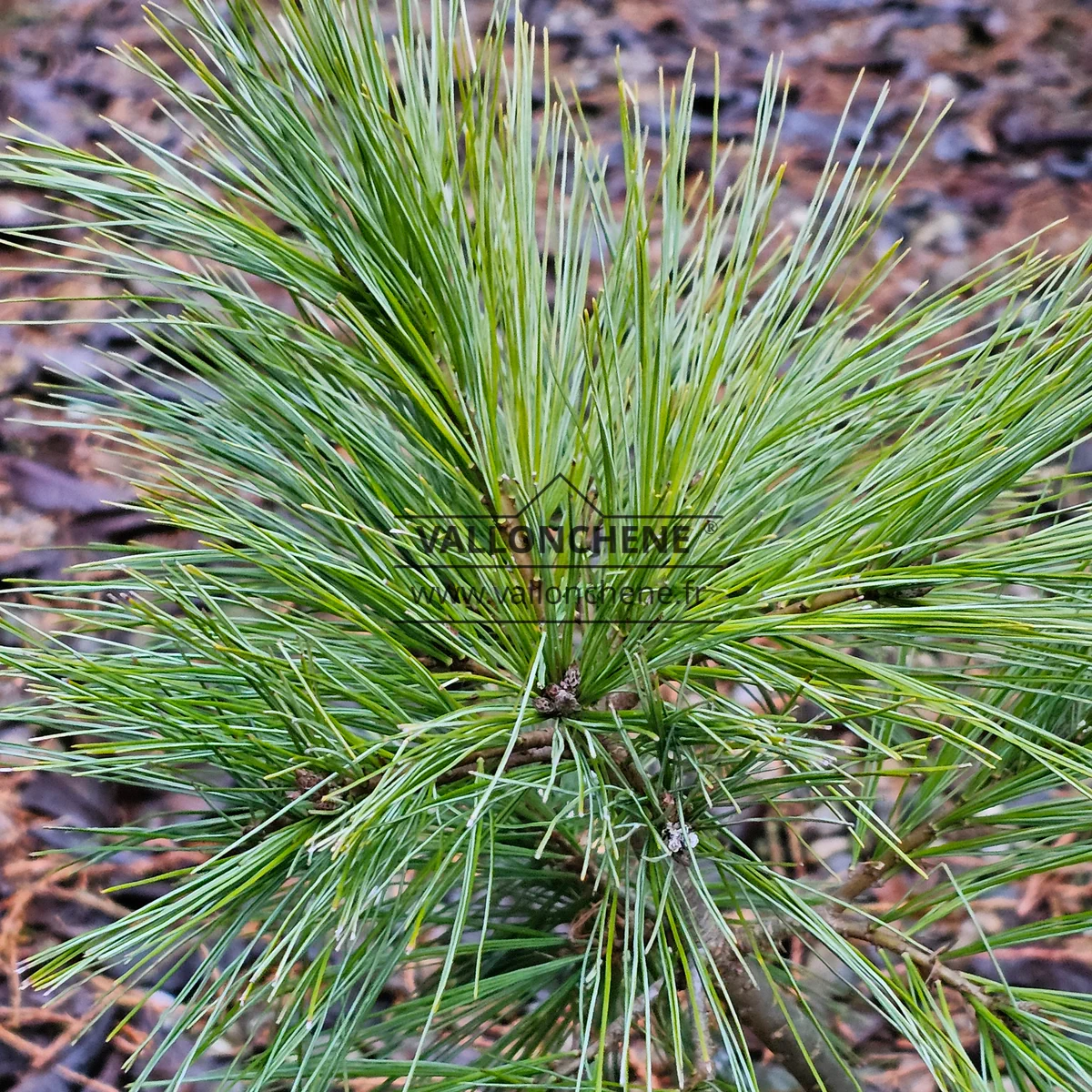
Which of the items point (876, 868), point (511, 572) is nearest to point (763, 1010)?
point (876, 868)

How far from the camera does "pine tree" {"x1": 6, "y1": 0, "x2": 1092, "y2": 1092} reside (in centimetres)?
43

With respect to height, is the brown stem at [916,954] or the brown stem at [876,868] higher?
the brown stem at [876,868]

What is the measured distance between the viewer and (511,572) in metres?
0.49

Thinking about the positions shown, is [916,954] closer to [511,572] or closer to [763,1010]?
[763,1010]

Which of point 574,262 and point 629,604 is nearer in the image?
point 629,604

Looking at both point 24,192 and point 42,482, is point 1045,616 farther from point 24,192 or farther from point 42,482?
point 24,192

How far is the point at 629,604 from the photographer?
0.45 m

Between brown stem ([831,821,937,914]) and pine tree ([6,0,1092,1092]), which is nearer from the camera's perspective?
pine tree ([6,0,1092,1092])

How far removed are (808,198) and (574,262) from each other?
4.12 ft

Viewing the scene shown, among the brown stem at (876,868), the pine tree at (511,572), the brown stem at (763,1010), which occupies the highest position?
the pine tree at (511,572)

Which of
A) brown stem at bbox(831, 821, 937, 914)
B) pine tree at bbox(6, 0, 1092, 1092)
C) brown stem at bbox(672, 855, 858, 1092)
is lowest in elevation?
brown stem at bbox(672, 855, 858, 1092)

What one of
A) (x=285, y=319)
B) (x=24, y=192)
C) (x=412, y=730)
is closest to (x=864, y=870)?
(x=412, y=730)

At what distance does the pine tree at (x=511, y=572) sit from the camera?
0.43 metres

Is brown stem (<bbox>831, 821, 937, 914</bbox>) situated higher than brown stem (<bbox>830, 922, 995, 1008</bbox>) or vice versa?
brown stem (<bbox>831, 821, 937, 914</bbox>)
